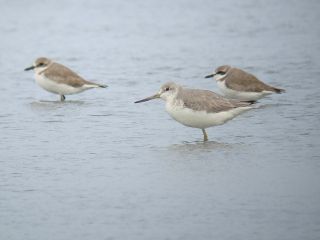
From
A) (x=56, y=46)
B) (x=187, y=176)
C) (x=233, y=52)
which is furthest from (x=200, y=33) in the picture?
(x=187, y=176)

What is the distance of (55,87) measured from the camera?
39.9 ft

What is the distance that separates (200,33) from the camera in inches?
699

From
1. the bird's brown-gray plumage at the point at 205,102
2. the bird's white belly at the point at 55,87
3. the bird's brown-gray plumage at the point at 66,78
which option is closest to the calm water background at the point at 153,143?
the bird's white belly at the point at 55,87

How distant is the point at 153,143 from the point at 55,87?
348cm

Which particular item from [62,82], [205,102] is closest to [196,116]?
[205,102]

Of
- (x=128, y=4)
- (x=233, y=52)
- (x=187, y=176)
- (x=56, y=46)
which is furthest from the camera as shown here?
(x=128, y=4)

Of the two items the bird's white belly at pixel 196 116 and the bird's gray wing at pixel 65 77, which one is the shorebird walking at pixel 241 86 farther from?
the bird's white belly at pixel 196 116

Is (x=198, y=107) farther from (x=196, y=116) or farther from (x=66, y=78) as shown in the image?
(x=66, y=78)

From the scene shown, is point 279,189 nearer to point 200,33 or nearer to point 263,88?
point 263,88

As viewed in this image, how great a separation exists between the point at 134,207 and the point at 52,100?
5.90m

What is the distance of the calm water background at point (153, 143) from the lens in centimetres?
648

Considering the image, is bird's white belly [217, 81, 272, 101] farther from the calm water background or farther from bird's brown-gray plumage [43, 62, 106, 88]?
bird's brown-gray plumage [43, 62, 106, 88]

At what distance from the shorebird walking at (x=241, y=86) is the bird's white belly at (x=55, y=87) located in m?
2.28

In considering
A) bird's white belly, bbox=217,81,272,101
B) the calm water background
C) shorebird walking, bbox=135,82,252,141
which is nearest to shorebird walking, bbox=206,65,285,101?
bird's white belly, bbox=217,81,272,101
